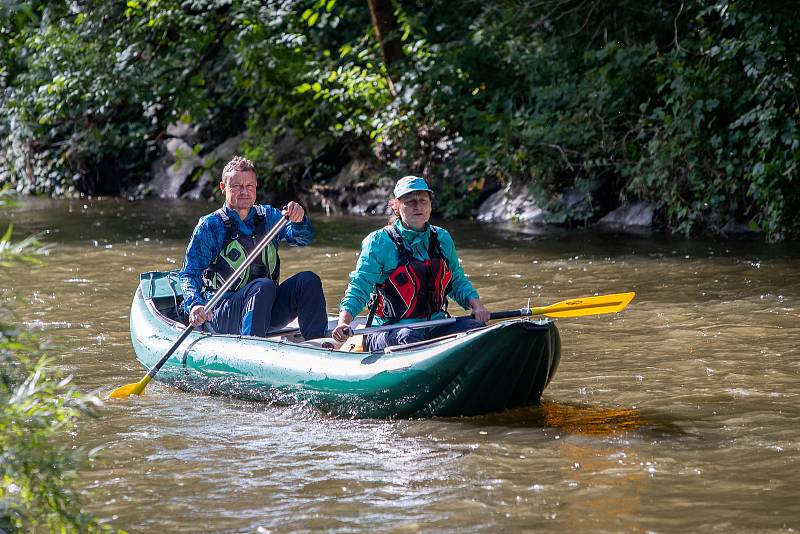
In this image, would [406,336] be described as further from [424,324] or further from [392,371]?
[392,371]

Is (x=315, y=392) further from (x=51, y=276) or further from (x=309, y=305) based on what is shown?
(x=51, y=276)

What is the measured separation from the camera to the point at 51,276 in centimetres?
950

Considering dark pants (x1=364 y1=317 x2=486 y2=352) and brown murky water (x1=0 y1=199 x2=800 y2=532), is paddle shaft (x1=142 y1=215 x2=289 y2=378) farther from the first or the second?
dark pants (x1=364 y1=317 x2=486 y2=352)

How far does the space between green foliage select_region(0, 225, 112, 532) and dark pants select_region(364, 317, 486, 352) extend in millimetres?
2468

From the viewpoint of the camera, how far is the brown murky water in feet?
12.1

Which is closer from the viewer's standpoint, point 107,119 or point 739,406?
point 739,406

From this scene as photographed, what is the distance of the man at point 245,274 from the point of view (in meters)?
5.60

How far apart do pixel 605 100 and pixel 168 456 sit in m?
7.94

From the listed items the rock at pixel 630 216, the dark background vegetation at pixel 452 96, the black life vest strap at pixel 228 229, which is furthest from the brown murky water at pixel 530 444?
the rock at pixel 630 216

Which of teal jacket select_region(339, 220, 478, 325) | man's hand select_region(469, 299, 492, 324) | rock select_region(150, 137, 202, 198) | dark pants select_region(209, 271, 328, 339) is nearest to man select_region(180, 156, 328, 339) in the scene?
dark pants select_region(209, 271, 328, 339)

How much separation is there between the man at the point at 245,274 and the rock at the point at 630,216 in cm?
655

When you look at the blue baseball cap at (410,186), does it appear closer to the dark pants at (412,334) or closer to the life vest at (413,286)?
the life vest at (413,286)

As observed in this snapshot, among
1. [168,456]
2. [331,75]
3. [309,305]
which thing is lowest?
[168,456]

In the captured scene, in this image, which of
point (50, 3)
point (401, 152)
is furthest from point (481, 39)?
point (50, 3)
